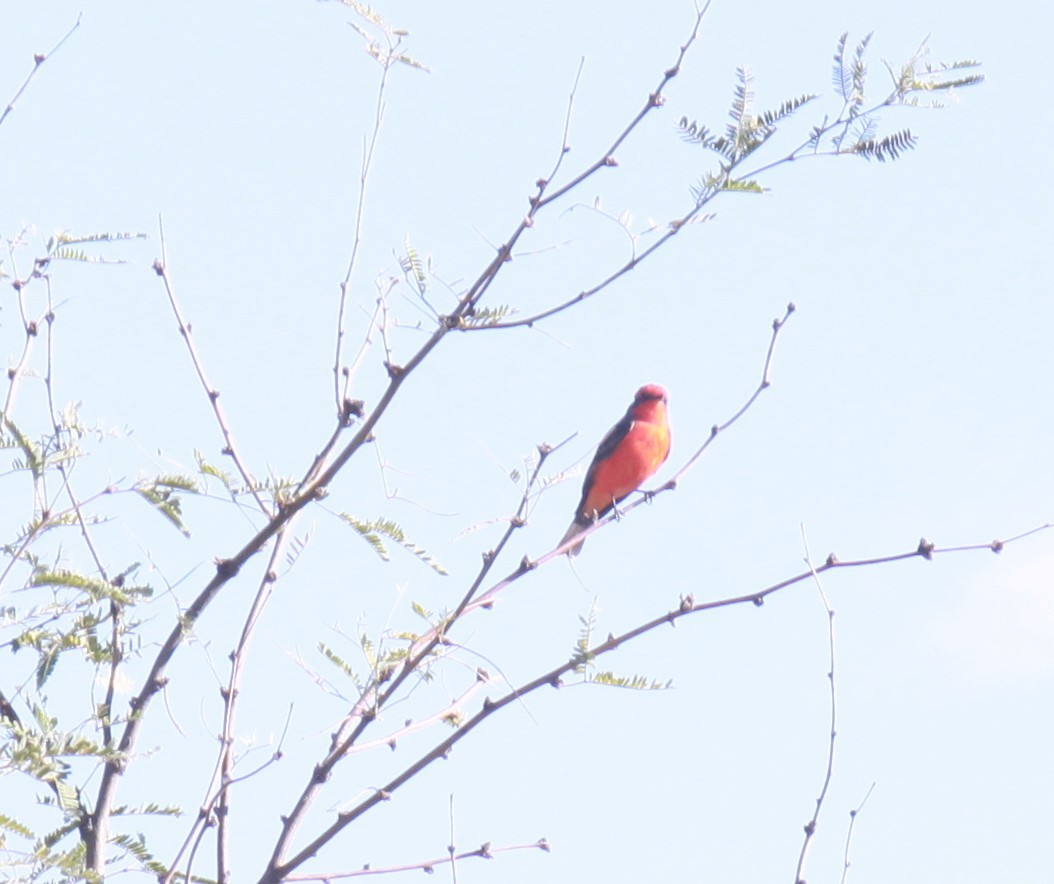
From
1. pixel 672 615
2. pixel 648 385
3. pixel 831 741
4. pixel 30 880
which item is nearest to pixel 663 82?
pixel 672 615

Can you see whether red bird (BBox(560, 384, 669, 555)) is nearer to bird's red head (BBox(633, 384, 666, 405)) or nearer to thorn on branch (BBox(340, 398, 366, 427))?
bird's red head (BBox(633, 384, 666, 405))

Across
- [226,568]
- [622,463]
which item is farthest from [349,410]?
[622,463]

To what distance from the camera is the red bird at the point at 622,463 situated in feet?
26.4

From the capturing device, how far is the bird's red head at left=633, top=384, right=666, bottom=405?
877cm

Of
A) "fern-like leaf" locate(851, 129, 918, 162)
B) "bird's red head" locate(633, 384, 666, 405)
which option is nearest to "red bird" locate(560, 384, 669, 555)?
"bird's red head" locate(633, 384, 666, 405)

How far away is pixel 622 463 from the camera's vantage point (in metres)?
8.06

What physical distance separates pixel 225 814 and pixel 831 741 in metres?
1.23

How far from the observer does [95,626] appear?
310cm

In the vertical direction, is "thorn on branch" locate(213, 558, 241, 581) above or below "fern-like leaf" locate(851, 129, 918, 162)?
below

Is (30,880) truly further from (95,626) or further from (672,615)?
(672,615)

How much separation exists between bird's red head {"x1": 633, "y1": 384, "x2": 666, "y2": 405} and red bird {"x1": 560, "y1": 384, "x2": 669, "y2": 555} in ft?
1.00

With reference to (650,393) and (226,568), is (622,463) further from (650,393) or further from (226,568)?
(226,568)

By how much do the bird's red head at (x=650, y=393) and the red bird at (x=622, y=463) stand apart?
306mm

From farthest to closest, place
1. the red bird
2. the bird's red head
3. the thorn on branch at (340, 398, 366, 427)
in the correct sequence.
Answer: the bird's red head
the red bird
the thorn on branch at (340, 398, 366, 427)
